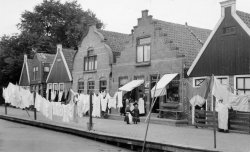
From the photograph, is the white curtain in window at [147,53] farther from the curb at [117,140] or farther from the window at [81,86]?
the window at [81,86]

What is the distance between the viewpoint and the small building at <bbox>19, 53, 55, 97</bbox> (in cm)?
4050

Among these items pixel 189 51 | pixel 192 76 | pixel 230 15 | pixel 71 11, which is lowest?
pixel 192 76

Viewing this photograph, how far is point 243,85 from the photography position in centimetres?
1869

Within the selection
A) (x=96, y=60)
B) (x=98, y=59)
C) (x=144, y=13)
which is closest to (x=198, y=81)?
(x=144, y=13)

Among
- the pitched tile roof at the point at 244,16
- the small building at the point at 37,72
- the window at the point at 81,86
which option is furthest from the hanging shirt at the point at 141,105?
the small building at the point at 37,72

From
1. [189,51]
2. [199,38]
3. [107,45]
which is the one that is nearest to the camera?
[189,51]

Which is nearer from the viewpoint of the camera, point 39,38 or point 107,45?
point 107,45

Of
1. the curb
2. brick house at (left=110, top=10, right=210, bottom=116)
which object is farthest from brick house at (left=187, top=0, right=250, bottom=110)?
the curb

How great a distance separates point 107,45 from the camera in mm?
29516

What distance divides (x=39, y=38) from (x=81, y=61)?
18.2 metres

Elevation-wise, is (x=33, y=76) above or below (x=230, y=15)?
below

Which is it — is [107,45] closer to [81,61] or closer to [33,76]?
[81,61]

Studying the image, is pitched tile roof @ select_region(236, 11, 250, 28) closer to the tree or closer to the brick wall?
the brick wall

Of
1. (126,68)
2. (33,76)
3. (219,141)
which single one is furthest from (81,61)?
(219,141)
